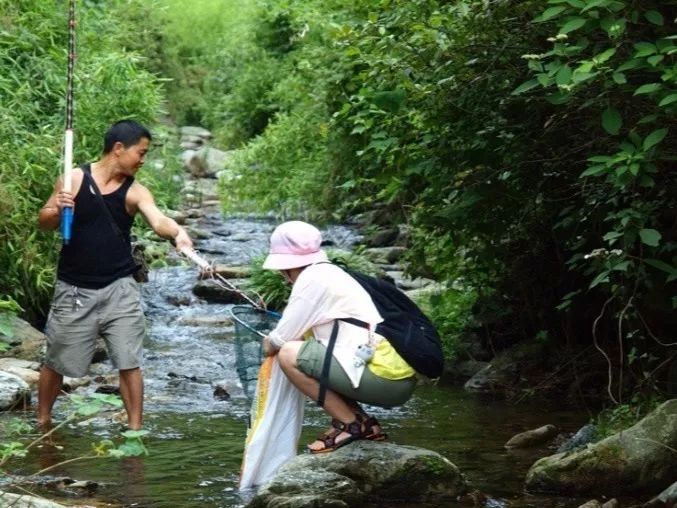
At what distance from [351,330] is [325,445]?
2.02ft

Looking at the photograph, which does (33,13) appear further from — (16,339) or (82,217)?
(82,217)

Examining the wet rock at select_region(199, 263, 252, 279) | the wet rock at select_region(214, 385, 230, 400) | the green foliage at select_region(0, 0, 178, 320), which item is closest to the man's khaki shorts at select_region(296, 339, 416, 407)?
the wet rock at select_region(214, 385, 230, 400)

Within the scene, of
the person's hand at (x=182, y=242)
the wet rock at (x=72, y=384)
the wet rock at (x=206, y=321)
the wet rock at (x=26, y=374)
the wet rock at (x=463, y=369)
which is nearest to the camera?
the person's hand at (x=182, y=242)

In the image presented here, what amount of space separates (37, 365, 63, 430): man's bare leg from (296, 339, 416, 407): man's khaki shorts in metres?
1.95

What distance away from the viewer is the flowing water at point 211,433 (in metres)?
6.06

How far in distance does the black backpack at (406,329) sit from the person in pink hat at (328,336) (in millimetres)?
49

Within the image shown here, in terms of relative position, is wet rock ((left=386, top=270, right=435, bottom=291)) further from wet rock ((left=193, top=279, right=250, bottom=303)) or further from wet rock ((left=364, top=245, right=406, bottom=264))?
wet rock ((left=193, top=279, right=250, bottom=303))

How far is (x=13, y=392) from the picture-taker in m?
8.00

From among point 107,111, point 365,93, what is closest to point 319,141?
point 107,111

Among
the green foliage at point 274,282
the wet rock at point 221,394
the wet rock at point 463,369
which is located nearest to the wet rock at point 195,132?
the green foliage at point 274,282

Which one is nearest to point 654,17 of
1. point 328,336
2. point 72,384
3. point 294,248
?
point 294,248

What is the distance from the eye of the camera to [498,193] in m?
7.64

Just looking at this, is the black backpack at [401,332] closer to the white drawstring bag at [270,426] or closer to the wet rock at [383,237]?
the white drawstring bag at [270,426]

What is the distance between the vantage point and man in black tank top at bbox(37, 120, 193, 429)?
674 centimetres
